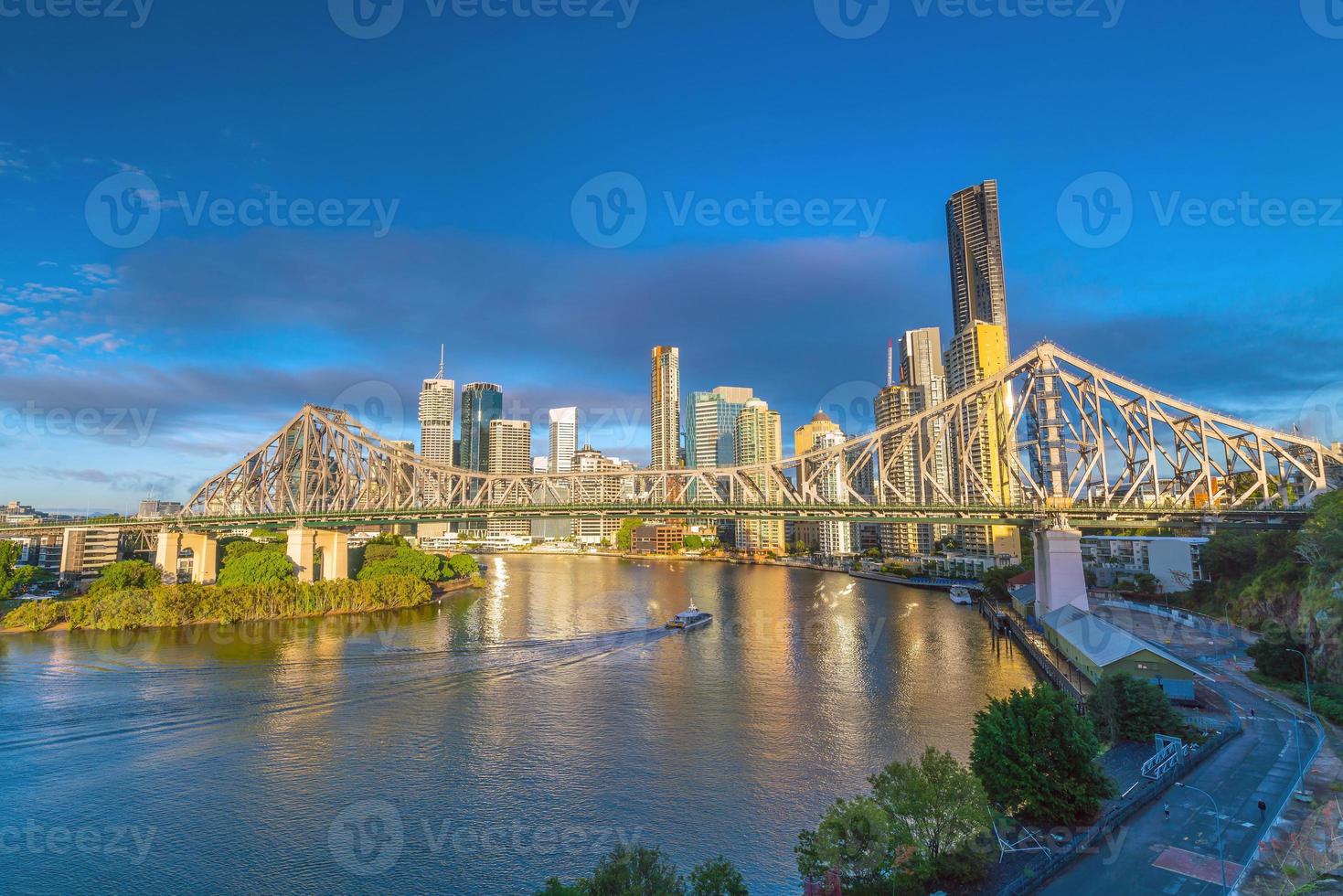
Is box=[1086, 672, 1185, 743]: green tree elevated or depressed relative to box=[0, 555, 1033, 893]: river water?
elevated

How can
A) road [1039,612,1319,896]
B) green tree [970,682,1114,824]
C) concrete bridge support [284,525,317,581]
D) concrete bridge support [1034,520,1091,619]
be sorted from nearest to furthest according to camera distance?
Answer: road [1039,612,1319,896]
green tree [970,682,1114,824]
concrete bridge support [1034,520,1091,619]
concrete bridge support [284,525,317,581]

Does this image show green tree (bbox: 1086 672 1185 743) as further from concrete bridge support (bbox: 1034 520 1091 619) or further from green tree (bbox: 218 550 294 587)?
→ green tree (bbox: 218 550 294 587)

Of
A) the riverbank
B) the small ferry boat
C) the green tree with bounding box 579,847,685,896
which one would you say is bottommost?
the small ferry boat

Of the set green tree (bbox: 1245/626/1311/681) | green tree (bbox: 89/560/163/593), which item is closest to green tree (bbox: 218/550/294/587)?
green tree (bbox: 89/560/163/593)

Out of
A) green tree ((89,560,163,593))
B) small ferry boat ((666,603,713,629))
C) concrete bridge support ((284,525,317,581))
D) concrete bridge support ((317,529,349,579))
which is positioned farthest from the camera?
concrete bridge support ((317,529,349,579))

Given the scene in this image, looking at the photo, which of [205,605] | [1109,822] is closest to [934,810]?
[1109,822]

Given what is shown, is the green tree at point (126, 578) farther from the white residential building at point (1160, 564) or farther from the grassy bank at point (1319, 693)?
the white residential building at point (1160, 564)
